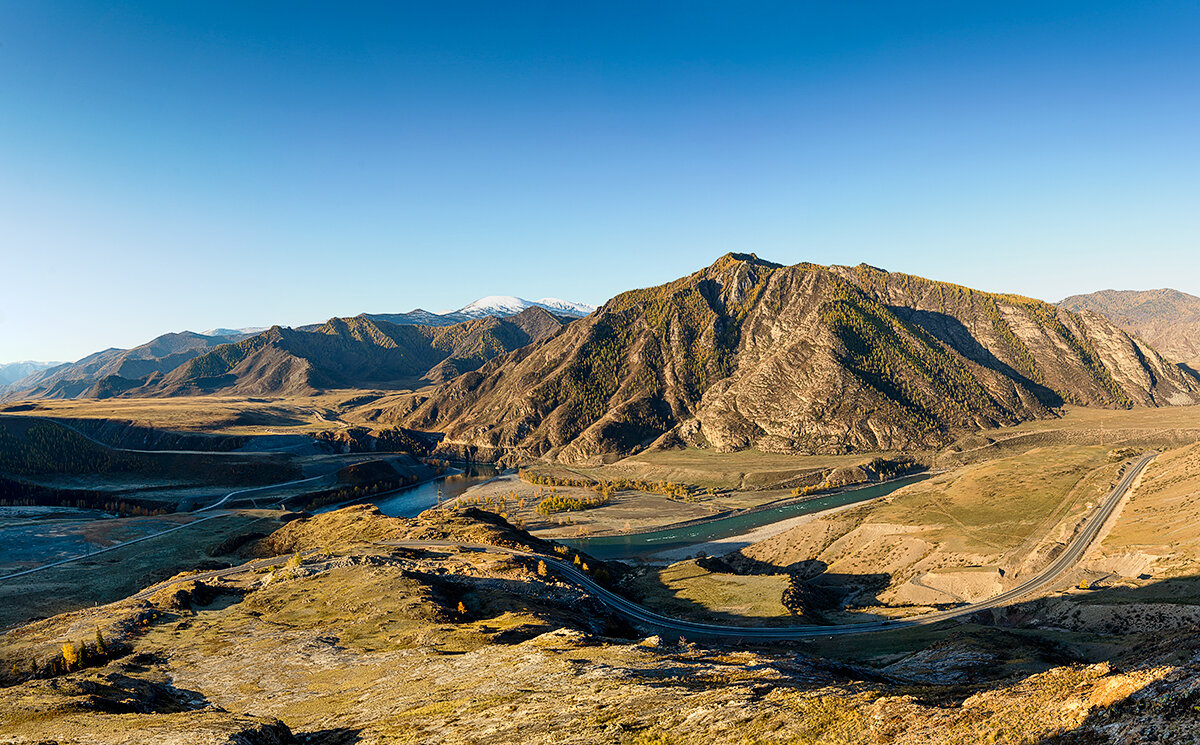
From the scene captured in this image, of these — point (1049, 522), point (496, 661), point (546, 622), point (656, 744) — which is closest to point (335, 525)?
point (546, 622)

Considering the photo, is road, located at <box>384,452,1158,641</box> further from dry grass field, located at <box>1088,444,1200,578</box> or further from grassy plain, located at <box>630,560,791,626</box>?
dry grass field, located at <box>1088,444,1200,578</box>

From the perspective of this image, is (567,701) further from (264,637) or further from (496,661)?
(264,637)

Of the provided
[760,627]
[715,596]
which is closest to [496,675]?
[760,627]

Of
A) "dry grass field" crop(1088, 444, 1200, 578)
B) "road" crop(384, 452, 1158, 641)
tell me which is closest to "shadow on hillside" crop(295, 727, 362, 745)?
"road" crop(384, 452, 1158, 641)

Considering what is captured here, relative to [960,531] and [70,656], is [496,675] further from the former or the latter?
[960,531]

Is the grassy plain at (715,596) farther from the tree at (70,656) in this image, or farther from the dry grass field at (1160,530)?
the tree at (70,656)

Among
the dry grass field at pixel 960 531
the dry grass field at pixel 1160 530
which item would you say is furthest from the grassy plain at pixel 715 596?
the dry grass field at pixel 1160 530
